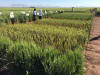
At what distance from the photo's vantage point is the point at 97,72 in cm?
316

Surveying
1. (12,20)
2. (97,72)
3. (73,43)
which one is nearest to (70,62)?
(97,72)

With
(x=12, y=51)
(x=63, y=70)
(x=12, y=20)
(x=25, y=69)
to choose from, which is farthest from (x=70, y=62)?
(x=12, y=20)

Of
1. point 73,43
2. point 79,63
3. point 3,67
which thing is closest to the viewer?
point 79,63

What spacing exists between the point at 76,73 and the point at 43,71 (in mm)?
621

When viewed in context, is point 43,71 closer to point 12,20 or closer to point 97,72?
point 97,72

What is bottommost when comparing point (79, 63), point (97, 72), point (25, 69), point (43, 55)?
point (97, 72)

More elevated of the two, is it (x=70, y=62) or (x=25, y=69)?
(x=70, y=62)

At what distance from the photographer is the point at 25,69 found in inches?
94.3

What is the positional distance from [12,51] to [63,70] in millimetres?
1159

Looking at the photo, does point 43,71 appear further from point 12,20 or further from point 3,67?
A: point 12,20

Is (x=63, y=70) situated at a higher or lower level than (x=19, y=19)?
lower

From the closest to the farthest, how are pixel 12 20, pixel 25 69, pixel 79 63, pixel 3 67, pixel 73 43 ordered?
pixel 79 63, pixel 25 69, pixel 3 67, pixel 73 43, pixel 12 20

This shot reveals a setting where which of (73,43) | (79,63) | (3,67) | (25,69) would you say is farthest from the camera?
(73,43)

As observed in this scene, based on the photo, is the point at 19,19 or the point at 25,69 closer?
the point at 25,69
